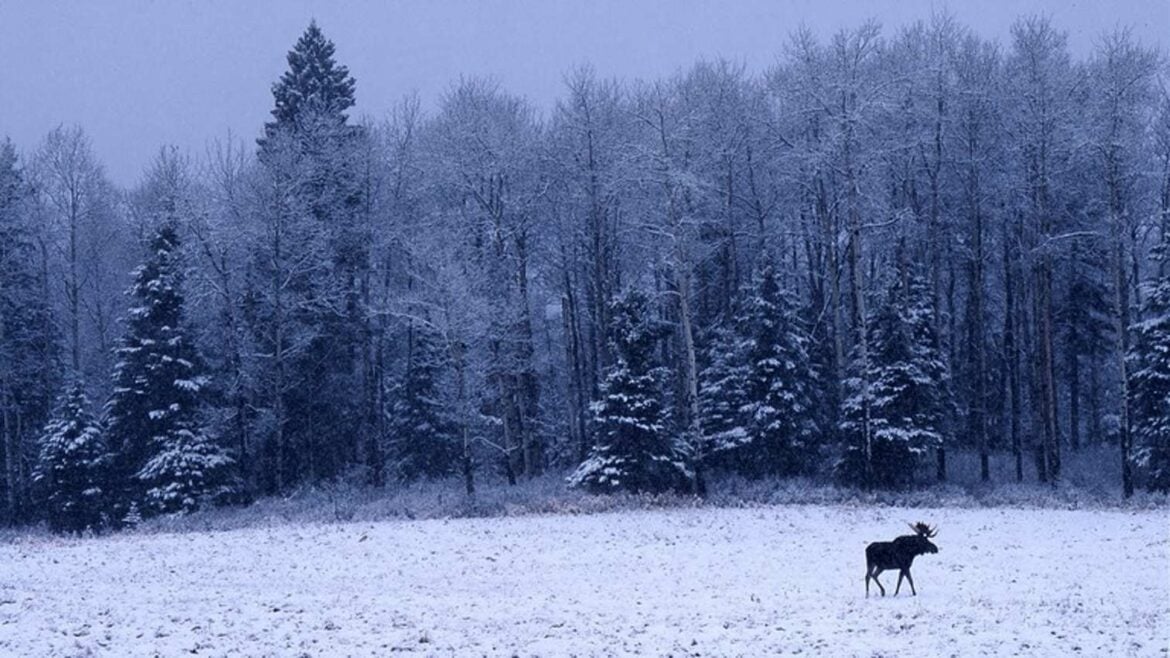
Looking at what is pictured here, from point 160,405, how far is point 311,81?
17750mm

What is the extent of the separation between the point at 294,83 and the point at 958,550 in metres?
36.6

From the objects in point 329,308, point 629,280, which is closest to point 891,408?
point 629,280

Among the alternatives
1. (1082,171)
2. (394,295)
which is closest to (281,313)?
(394,295)

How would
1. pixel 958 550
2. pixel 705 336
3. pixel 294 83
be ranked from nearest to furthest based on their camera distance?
pixel 958 550, pixel 705 336, pixel 294 83

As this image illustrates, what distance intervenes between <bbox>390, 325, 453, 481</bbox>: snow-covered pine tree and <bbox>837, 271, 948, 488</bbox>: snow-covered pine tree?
16425 mm

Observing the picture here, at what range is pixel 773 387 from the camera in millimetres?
34219

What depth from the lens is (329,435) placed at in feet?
139

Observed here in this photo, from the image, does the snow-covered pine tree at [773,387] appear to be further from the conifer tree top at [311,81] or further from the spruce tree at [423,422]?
the conifer tree top at [311,81]

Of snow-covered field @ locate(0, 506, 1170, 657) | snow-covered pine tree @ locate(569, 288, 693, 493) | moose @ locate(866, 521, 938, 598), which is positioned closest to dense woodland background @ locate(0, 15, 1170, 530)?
snow-covered pine tree @ locate(569, 288, 693, 493)

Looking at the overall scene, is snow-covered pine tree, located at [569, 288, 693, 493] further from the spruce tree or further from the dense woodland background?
the spruce tree

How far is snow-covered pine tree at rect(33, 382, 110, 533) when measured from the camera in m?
36.1

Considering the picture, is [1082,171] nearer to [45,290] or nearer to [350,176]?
[350,176]

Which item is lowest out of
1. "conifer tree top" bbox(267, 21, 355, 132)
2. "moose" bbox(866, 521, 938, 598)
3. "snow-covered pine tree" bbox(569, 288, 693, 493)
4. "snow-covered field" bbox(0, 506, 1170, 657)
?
"snow-covered field" bbox(0, 506, 1170, 657)

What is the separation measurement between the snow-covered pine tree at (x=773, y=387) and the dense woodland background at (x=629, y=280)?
0.12m
